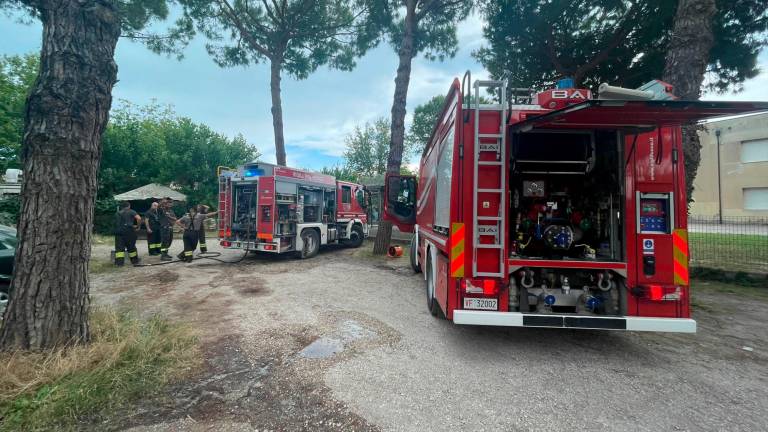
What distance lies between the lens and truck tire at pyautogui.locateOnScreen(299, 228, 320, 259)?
9641mm

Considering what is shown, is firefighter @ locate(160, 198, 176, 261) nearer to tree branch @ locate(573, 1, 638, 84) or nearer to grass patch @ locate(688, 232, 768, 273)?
tree branch @ locate(573, 1, 638, 84)

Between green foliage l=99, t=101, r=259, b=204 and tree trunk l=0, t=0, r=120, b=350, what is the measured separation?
57.1 ft

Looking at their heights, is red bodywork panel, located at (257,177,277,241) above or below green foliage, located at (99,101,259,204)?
below

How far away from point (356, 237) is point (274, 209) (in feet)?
14.7

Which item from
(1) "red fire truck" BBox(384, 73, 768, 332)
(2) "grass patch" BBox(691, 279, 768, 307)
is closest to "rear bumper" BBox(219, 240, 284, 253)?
(1) "red fire truck" BBox(384, 73, 768, 332)

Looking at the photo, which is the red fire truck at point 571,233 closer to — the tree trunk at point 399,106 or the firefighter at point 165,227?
the tree trunk at point 399,106

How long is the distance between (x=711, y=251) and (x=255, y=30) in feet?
55.9

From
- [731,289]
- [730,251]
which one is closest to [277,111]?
[731,289]

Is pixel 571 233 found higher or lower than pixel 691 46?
lower

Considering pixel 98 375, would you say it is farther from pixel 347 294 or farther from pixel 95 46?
pixel 347 294

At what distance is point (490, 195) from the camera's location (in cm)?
335

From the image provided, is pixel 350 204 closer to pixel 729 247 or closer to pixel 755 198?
pixel 729 247

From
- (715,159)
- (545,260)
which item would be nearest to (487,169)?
(545,260)

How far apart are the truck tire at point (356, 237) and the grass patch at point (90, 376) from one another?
8964 mm
